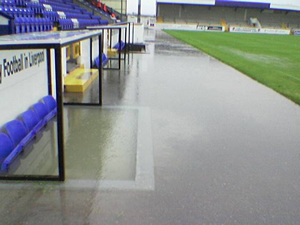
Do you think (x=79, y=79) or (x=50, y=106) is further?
(x=79, y=79)

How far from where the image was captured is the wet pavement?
3.63 m

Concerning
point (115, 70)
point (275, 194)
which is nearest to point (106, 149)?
point (275, 194)

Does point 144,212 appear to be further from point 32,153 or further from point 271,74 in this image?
point 271,74

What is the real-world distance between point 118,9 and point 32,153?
1706 inches

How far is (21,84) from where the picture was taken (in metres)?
5.97

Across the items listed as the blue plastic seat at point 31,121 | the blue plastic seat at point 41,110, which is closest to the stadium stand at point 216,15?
the blue plastic seat at point 41,110

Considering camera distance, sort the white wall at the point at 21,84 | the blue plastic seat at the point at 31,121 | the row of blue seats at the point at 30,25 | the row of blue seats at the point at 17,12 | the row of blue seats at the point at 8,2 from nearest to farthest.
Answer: the white wall at the point at 21,84 → the blue plastic seat at the point at 31,121 → the row of blue seats at the point at 30,25 → the row of blue seats at the point at 17,12 → the row of blue seats at the point at 8,2

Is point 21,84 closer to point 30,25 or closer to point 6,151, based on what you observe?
point 6,151

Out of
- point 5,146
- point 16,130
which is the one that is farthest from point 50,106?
point 5,146

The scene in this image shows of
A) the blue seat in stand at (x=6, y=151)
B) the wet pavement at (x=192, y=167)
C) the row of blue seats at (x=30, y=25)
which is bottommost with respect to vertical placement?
the wet pavement at (x=192, y=167)

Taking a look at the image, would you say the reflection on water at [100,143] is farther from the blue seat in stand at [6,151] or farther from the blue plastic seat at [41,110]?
the blue seat in stand at [6,151]

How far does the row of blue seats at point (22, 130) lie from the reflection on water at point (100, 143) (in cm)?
49

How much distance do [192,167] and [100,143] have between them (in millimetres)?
1722

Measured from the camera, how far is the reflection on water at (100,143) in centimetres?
461
